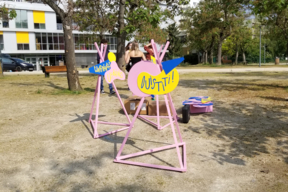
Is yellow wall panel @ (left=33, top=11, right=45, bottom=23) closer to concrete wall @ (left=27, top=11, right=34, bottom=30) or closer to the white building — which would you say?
the white building

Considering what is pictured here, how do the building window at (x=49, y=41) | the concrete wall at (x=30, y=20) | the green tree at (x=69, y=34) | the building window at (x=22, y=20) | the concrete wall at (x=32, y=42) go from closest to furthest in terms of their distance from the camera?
the green tree at (x=69, y=34) → the building window at (x=22, y=20) → the concrete wall at (x=30, y=20) → the concrete wall at (x=32, y=42) → the building window at (x=49, y=41)

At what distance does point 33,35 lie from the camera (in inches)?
1745

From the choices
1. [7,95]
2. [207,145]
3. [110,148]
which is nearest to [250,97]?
[207,145]

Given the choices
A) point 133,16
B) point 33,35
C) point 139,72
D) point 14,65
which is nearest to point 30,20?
point 33,35

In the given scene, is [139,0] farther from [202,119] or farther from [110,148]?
[110,148]

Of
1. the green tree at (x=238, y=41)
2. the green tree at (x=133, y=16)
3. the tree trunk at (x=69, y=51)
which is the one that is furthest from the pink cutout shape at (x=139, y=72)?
the green tree at (x=238, y=41)

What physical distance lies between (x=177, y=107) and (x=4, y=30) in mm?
41829

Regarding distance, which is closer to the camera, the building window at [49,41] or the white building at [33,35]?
the white building at [33,35]

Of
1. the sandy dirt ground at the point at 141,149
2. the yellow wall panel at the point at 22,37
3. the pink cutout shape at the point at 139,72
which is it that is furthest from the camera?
the yellow wall panel at the point at 22,37

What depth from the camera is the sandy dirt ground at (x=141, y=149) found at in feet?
10.8

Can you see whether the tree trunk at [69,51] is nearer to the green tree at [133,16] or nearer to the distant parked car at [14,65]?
the green tree at [133,16]

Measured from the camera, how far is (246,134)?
507cm

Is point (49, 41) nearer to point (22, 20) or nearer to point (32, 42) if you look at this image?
point (32, 42)

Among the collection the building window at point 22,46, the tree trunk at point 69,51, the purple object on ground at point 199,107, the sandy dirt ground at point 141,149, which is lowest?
the sandy dirt ground at point 141,149
